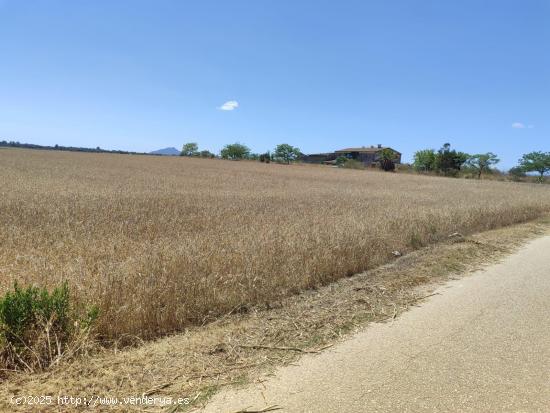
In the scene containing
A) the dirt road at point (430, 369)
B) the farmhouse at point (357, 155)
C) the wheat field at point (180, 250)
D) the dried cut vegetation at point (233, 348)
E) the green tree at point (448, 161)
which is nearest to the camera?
the dirt road at point (430, 369)

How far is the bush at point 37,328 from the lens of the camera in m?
3.63

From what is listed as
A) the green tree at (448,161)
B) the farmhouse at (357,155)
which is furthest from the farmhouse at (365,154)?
the green tree at (448,161)

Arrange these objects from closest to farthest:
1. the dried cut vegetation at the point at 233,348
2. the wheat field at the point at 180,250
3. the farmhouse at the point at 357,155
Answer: the dried cut vegetation at the point at 233,348 → the wheat field at the point at 180,250 → the farmhouse at the point at 357,155

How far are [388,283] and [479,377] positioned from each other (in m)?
3.03

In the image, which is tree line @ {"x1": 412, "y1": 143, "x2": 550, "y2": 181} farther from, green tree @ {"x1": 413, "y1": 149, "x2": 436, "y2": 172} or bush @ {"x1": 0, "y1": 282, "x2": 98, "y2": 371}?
bush @ {"x1": 0, "y1": 282, "x2": 98, "y2": 371}

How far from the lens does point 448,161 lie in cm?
8456

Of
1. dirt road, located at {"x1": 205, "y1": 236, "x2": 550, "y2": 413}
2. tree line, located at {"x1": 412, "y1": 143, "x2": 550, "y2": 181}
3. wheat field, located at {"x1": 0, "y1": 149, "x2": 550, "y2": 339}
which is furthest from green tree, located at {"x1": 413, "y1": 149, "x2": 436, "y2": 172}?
dirt road, located at {"x1": 205, "y1": 236, "x2": 550, "y2": 413}

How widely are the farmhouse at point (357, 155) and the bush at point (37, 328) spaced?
119759 millimetres

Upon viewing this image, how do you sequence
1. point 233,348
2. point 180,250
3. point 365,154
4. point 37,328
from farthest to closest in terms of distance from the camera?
1. point 365,154
2. point 180,250
3. point 233,348
4. point 37,328

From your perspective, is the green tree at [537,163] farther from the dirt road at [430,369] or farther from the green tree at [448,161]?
the dirt road at [430,369]

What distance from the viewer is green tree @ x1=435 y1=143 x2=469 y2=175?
84500mm

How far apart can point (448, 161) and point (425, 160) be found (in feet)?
36.5

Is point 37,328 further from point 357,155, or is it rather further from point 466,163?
point 357,155

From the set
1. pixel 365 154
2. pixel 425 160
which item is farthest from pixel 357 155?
pixel 425 160
